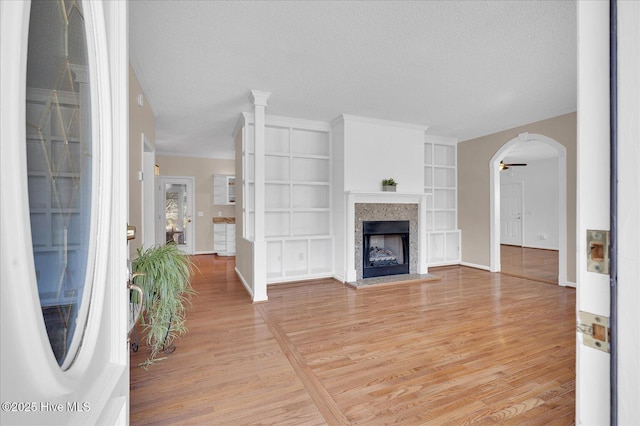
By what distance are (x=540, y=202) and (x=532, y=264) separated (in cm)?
315

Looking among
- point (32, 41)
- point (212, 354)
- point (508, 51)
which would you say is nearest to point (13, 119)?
point (32, 41)

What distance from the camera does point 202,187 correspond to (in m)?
7.47

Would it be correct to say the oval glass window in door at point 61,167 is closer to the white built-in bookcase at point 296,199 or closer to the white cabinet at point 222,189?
the white built-in bookcase at point 296,199

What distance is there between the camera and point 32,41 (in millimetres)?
477

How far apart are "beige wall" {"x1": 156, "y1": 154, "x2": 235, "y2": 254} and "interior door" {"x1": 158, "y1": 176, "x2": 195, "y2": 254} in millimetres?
127

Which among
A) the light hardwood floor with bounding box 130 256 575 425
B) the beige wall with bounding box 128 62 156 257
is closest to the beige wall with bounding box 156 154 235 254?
the beige wall with bounding box 128 62 156 257

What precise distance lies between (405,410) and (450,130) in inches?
191

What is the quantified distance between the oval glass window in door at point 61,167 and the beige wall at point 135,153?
8.39 ft

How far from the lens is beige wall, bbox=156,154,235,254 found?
7.29 m

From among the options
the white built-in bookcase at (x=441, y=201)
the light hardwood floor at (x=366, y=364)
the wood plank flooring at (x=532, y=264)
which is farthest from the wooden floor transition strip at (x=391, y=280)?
the wood plank flooring at (x=532, y=264)

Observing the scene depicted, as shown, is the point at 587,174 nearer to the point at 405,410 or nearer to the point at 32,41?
the point at 32,41

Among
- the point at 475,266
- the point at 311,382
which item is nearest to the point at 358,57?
the point at 311,382

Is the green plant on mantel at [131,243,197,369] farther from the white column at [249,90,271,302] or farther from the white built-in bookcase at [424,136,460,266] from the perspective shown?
the white built-in bookcase at [424,136,460,266]
